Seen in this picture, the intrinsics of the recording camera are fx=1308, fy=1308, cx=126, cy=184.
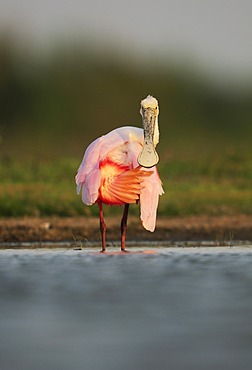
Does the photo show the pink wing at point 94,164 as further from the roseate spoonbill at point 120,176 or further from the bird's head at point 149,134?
the bird's head at point 149,134

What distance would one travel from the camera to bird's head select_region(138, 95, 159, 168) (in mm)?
9258

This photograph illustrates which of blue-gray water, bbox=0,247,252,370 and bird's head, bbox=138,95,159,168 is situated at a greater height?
bird's head, bbox=138,95,159,168

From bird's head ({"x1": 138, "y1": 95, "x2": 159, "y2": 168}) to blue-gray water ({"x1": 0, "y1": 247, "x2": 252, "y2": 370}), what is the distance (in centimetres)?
81

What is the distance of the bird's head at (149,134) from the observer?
926cm

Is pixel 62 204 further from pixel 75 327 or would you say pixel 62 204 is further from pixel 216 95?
pixel 216 95

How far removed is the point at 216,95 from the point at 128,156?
20106 millimetres

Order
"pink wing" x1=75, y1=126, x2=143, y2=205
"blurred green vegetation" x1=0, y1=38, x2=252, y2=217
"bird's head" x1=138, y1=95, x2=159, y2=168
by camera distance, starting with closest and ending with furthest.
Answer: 1. "bird's head" x1=138, y1=95, x2=159, y2=168
2. "pink wing" x1=75, y1=126, x2=143, y2=205
3. "blurred green vegetation" x1=0, y1=38, x2=252, y2=217

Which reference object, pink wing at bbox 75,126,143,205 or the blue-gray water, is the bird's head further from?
the blue-gray water

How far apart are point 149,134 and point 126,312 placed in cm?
390

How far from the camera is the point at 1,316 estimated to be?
5836 millimetres

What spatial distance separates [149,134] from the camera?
969cm

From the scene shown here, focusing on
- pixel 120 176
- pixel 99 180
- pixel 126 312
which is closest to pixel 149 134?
pixel 120 176

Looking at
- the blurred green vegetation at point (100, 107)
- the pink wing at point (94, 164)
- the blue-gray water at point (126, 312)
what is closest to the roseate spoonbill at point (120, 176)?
the pink wing at point (94, 164)

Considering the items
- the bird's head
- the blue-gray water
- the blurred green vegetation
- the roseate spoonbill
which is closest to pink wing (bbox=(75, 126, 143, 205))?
the roseate spoonbill
